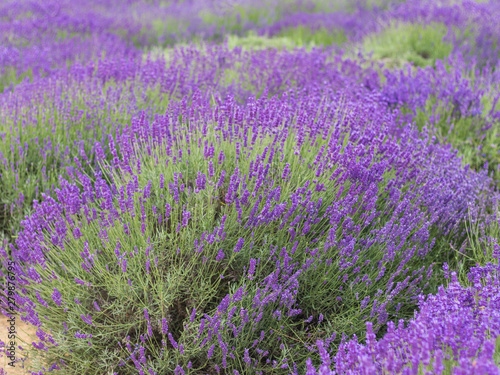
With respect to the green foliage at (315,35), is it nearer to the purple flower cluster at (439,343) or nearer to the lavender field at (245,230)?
the lavender field at (245,230)

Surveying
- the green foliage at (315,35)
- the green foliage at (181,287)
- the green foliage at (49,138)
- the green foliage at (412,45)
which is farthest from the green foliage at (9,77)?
the green foliage at (412,45)

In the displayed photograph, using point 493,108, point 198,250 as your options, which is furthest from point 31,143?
point 493,108

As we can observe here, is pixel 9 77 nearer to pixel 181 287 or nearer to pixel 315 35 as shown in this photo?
pixel 181 287

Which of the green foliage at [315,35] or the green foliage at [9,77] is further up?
the green foliage at [315,35]

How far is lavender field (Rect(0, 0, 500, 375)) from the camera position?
6.35ft

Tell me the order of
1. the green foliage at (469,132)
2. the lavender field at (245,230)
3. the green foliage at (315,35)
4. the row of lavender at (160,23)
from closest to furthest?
1. the lavender field at (245,230)
2. the green foliage at (469,132)
3. the row of lavender at (160,23)
4. the green foliage at (315,35)

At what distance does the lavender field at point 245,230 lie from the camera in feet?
6.35

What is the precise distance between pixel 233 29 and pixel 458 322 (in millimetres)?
7501

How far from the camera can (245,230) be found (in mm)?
2262

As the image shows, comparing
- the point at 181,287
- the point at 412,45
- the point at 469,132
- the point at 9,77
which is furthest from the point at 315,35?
the point at 181,287

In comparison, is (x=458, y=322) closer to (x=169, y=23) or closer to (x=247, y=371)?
(x=247, y=371)

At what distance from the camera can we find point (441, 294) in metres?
1.67

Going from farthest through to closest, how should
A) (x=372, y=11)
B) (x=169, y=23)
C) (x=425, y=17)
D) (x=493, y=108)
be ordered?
1. (x=372, y=11)
2. (x=169, y=23)
3. (x=425, y=17)
4. (x=493, y=108)

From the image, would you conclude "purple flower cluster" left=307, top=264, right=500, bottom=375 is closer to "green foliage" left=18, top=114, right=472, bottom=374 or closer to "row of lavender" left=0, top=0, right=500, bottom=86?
"green foliage" left=18, top=114, right=472, bottom=374
